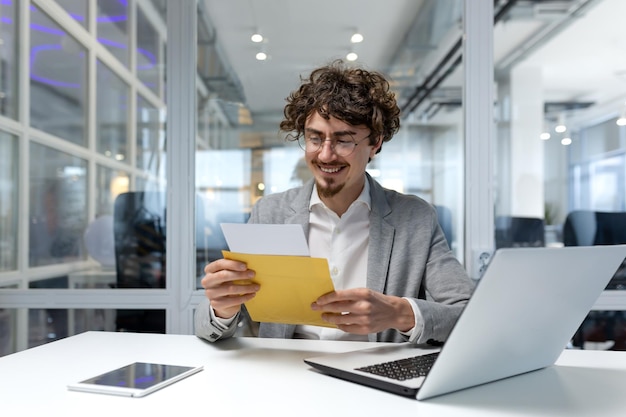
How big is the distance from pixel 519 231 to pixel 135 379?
199 centimetres

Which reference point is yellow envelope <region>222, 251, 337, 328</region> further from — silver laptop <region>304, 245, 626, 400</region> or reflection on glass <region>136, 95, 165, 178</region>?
reflection on glass <region>136, 95, 165, 178</region>

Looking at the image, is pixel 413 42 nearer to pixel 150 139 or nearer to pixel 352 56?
pixel 352 56

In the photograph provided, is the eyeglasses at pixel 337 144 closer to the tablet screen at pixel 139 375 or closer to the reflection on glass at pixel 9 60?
the tablet screen at pixel 139 375

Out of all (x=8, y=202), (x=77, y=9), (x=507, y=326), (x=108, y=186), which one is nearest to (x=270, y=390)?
(x=507, y=326)

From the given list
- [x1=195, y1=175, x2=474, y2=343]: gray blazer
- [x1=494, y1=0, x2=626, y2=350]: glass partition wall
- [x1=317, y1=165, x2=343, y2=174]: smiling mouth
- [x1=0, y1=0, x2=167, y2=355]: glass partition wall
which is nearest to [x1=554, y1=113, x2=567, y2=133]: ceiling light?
[x1=494, y1=0, x2=626, y2=350]: glass partition wall

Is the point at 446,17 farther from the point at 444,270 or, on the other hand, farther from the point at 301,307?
the point at 301,307

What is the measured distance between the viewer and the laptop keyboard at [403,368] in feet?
3.22

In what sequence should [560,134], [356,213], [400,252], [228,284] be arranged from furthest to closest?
[560,134], [356,213], [400,252], [228,284]

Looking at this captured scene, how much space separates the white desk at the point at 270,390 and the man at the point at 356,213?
26 cm

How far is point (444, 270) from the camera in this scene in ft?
5.30

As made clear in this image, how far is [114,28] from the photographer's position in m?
2.71

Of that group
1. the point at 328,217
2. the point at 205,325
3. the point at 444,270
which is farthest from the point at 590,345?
the point at 205,325

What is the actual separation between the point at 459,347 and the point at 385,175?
179 centimetres

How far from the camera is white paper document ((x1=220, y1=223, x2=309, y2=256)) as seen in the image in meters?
1.04
